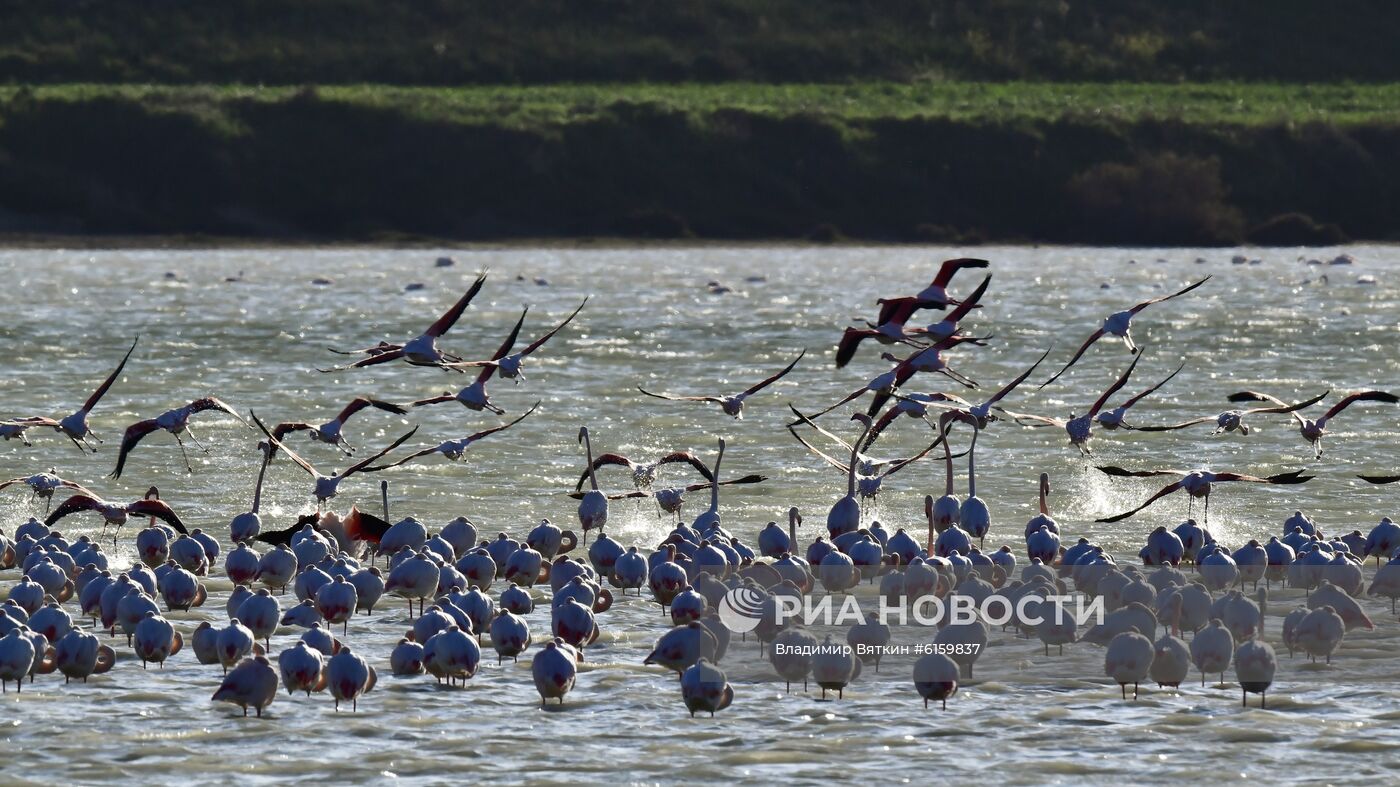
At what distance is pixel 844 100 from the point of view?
9994cm

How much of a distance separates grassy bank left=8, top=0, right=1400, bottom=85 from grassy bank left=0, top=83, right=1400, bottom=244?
7.93 m

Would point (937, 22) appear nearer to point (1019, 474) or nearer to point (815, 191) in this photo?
point (815, 191)

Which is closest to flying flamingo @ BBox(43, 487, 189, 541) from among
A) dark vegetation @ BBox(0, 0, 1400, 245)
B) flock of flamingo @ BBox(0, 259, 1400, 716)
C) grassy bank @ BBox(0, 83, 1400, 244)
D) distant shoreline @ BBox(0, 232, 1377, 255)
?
flock of flamingo @ BBox(0, 259, 1400, 716)

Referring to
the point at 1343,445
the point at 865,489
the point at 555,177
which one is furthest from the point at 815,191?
the point at 865,489

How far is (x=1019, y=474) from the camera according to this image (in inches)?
989

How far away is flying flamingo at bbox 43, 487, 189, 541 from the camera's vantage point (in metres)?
19.3

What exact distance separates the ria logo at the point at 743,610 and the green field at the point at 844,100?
75338 mm

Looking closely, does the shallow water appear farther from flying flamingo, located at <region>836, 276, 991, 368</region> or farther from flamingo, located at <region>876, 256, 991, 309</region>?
flamingo, located at <region>876, 256, 991, 309</region>

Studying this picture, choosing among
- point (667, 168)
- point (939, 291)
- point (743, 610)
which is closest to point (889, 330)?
point (939, 291)

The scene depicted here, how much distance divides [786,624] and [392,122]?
7650 cm

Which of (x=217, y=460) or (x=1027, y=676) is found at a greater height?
(x=217, y=460)

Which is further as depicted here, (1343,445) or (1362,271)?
(1362,271)

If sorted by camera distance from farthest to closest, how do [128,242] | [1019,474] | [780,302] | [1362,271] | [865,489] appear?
1. [128,242]
2. [1362,271]
3. [780,302]
4. [1019,474]
5. [865,489]

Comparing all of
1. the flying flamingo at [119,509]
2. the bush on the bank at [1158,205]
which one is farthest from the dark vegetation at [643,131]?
the flying flamingo at [119,509]
